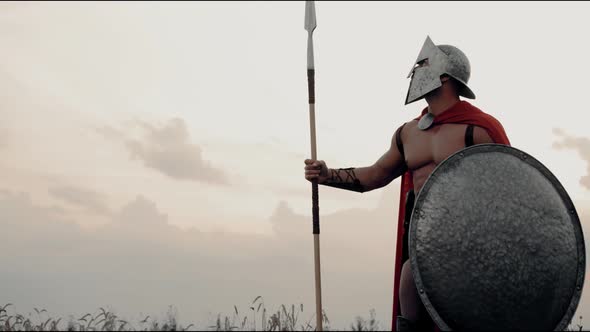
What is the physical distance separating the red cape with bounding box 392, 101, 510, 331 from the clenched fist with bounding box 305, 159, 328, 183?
2.29 ft

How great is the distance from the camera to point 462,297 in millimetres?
5652

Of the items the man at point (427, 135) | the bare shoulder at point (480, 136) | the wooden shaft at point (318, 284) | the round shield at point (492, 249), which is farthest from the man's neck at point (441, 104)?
the wooden shaft at point (318, 284)

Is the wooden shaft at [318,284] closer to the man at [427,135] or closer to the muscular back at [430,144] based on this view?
the man at [427,135]


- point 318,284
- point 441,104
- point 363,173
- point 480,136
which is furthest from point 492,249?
point 363,173

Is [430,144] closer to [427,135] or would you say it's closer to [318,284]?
[427,135]

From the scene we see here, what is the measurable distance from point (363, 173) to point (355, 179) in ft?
0.30

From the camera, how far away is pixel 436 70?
6438mm

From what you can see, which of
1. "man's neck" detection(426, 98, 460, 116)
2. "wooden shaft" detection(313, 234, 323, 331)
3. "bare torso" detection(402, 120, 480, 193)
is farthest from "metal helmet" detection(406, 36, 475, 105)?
"wooden shaft" detection(313, 234, 323, 331)

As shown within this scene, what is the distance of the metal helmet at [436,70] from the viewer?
21.0 ft

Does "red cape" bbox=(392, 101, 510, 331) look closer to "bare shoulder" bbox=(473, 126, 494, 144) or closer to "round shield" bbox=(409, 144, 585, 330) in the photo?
"bare shoulder" bbox=(473, 126, 494, 144)

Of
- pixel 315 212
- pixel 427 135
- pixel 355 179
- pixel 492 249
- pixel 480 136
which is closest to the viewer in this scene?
pixel 492 249

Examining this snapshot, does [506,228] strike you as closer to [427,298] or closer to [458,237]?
[458,237]

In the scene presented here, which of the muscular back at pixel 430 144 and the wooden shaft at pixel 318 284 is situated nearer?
the muscular back at pixel 430 144

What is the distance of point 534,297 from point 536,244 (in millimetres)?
380
